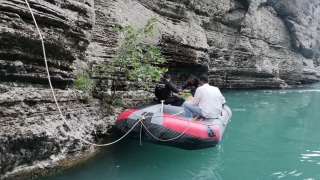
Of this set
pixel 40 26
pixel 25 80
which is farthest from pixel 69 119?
pixel 40 26

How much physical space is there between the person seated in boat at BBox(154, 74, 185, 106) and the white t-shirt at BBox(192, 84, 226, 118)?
1.41 metres

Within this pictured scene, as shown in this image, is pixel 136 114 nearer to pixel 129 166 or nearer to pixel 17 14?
pixel 129 166

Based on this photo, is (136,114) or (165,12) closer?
(136,114)

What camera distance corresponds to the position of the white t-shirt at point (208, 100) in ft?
19.2

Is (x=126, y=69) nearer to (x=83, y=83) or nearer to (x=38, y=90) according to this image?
(x=83, y=83)

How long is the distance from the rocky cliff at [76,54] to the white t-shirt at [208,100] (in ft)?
7.34

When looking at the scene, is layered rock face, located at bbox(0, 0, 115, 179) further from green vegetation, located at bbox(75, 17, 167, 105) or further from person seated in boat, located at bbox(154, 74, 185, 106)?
person seated in boat, located at bbox(154, 74, 185, 106)

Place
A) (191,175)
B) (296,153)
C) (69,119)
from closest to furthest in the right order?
(191,175) → (69,119) → (296,153)

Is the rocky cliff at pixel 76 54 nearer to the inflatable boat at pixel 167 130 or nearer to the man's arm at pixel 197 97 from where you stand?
the inflatable boat at pixel 167 130

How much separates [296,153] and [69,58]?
5520 mm

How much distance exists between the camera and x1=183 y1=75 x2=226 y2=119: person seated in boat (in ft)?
19.3

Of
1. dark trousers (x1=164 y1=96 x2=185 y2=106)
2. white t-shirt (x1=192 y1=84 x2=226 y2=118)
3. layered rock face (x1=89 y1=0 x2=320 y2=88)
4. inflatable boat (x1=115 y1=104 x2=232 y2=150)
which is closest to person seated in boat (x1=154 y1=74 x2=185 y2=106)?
dark trousers (x1=164 y1=96 x2=185 y2=106)

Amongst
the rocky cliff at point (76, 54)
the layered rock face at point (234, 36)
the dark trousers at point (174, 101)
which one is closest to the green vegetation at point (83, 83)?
the rocky cliff at point (76, 54)

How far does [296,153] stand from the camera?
19.7 ft
